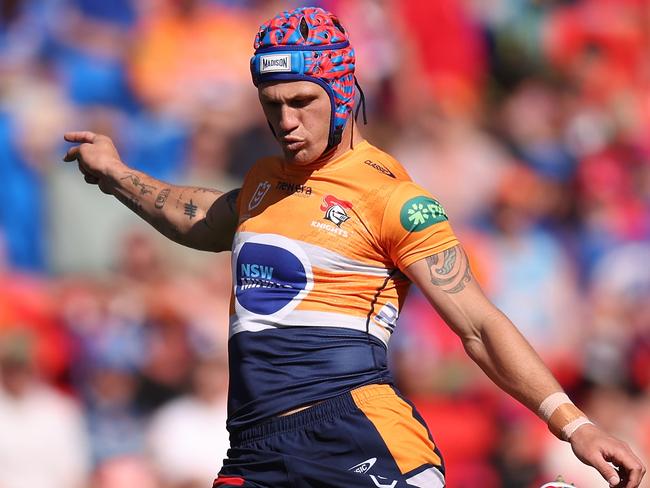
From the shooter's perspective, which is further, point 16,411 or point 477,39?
point 477,39

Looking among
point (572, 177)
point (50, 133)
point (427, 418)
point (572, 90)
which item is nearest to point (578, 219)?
point (572, 177)

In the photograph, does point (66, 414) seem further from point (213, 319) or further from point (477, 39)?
point (477, 39)

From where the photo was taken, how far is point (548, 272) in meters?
9.30

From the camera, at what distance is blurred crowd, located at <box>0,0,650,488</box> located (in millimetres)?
8211

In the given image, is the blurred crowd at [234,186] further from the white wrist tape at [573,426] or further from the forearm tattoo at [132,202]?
the white wrist tape at [573,426]

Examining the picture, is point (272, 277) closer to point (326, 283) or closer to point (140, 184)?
point (326, 283)

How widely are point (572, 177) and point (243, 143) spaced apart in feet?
9.31

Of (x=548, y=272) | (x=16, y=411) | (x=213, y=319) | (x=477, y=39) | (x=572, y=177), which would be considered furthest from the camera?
(x=477, y=39)

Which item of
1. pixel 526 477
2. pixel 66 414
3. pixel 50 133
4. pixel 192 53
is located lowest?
pixel 526 477

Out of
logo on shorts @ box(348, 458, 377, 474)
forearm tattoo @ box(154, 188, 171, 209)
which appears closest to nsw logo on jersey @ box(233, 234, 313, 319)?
logo on shorts @ box(348, 458, 377, 474)

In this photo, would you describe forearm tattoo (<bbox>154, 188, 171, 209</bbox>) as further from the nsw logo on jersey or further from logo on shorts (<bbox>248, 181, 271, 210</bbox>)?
the nsw logo on jersey

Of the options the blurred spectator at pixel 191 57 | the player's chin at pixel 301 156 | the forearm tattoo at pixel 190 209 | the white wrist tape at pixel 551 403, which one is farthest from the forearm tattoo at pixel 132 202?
the blurred spectator at pixel 191 57

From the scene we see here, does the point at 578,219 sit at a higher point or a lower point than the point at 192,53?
lower

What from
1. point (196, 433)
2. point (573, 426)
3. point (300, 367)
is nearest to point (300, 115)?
point (300, 367)
